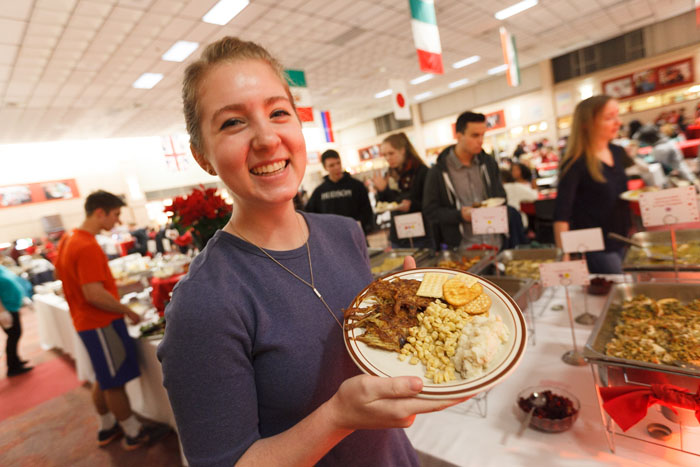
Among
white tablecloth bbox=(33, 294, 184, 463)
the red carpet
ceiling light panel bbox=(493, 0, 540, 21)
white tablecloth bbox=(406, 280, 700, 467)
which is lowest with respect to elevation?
the red carpet

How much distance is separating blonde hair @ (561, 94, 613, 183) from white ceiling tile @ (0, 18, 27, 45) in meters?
6.10

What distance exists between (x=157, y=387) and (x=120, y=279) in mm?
1843

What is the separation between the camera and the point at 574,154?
7.46 ft

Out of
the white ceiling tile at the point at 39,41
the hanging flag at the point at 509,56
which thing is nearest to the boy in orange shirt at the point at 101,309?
the white ceiling tile at the point at 39,41

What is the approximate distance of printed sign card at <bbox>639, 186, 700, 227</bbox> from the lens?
1463mm

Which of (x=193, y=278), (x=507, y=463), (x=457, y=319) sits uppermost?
(x=193, y=278)

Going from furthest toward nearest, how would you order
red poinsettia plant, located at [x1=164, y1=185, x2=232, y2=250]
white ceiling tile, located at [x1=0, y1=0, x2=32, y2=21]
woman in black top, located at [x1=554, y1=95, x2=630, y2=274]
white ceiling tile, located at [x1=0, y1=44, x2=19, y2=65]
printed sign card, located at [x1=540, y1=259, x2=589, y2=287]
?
white ceiling tile, located at [x1=0, y1=44, x2=19, y2=65] → white ceiling tile, located at [x1=0, y1=0, x2=32, y2=21] → woman in black top, located at [x1=554, y1=95, x2=630, y2=274] → red poinsettia plant, located at [x1=164, y1=185, x2=232, y2=250] → printed sign card, located at [x1=540, y1=259, x2=589, y2=287]

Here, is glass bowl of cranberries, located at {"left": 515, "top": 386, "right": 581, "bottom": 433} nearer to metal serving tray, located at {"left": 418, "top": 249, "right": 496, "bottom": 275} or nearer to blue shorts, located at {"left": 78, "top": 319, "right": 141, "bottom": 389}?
metal serving tray, located at {"left": 418, "top": 249, "right": 496, "bottom": 275}

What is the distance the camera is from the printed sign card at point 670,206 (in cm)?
146

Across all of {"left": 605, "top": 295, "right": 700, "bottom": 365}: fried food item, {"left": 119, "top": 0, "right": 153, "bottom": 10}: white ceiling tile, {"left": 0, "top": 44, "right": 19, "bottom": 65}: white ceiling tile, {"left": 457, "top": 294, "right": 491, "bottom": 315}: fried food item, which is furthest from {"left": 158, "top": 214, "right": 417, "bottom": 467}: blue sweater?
{"left": 0, "top": 44, "right": 19, "bottom": 65}: white ceiling tile

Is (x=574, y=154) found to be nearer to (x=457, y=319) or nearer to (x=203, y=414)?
(x=457, y=319)

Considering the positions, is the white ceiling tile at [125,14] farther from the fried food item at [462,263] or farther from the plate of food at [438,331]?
the plate of food at [438,331]

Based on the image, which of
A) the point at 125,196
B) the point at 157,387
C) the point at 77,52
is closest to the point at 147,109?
the point at 77,52

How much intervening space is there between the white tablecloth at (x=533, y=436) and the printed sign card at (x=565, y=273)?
0.30m
